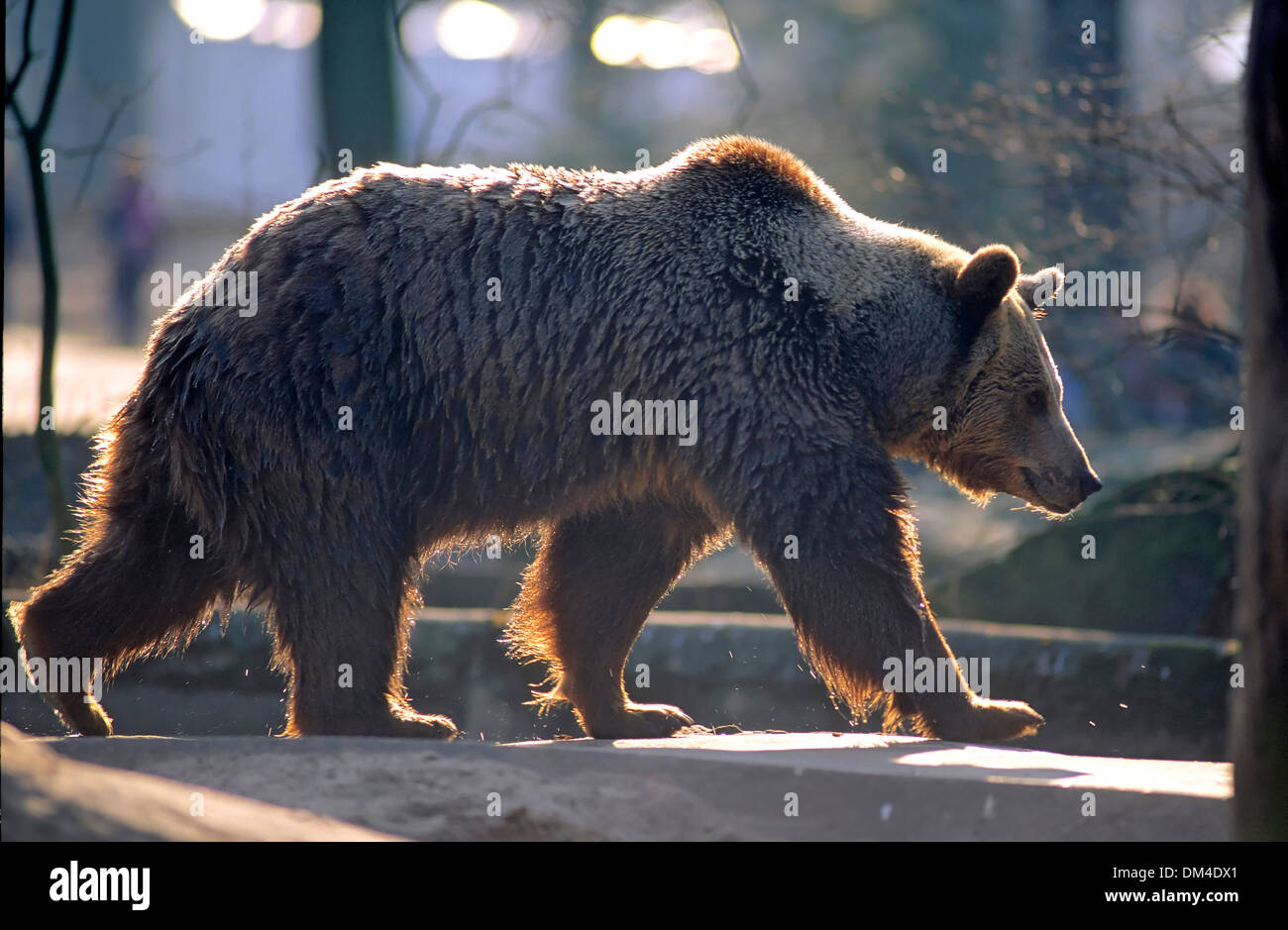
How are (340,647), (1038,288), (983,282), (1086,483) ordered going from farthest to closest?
(1038,288)
(1086,483)
(983,282)
(340,647)

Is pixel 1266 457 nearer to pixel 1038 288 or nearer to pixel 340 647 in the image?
pixel 1038 288

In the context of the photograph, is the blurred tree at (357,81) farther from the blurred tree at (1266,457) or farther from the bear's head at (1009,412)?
the blurred tree at (1266,457)

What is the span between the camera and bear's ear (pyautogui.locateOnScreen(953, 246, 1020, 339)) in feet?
18.6

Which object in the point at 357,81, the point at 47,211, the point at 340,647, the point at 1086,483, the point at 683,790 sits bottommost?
the point at 683,790

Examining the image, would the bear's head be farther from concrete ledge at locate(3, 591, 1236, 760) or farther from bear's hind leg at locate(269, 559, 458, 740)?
bear's hind leg at locate(269, 559, 458, 740)

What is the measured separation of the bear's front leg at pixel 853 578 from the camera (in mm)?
5148

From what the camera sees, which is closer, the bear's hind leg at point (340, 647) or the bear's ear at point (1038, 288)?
the bear's hind leg at point (340, 647)

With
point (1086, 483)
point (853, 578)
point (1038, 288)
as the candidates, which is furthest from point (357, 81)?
point (853, 578)

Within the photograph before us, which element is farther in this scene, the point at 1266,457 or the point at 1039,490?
the point at 1039,490

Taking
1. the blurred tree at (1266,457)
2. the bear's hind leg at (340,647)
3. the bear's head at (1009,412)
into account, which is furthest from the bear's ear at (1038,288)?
the bear's hind leg at (340,647)

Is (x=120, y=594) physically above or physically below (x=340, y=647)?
above

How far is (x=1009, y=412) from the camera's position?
594 cm

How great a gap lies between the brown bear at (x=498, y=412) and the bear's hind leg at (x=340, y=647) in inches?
0.4

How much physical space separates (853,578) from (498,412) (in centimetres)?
142
